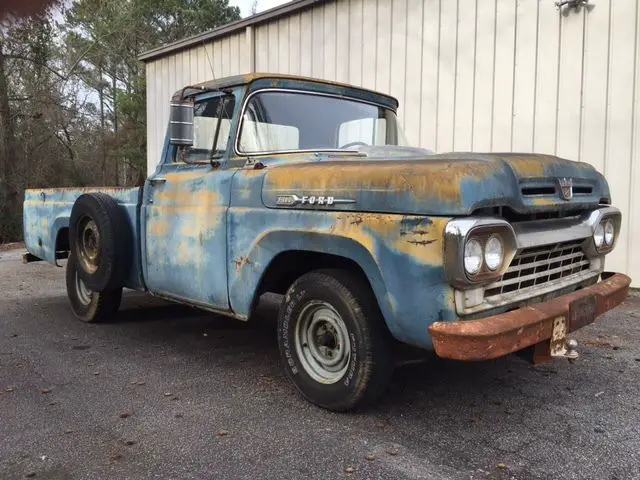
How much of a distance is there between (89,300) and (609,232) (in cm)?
458

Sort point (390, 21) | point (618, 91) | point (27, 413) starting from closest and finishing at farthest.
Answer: point (27, 413) < point (618, 91) < point (390, 21)

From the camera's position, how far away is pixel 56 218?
5961 mm

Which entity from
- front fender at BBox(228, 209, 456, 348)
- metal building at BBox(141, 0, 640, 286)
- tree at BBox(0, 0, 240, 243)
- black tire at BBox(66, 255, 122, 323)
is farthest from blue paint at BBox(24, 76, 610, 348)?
tree at BBox(0, 0, 240, 243)

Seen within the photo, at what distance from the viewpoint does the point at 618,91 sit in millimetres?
6691

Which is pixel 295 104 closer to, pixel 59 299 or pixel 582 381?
pixel 582 381

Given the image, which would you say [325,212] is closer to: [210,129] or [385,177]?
[385,177]

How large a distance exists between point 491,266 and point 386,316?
0.57 metres

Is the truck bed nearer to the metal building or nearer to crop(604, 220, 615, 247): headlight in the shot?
the metal building

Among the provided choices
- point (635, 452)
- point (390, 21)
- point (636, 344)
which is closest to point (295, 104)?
point (635, 452)

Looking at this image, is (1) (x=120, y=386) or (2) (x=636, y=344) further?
(2) (x=636, y=344)

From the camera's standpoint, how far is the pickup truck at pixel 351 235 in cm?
271

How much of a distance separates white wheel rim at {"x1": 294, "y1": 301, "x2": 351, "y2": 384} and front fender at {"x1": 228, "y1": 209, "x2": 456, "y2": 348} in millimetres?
378

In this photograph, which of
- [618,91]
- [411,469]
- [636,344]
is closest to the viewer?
[411,469]

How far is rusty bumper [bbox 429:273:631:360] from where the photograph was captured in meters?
2.62
